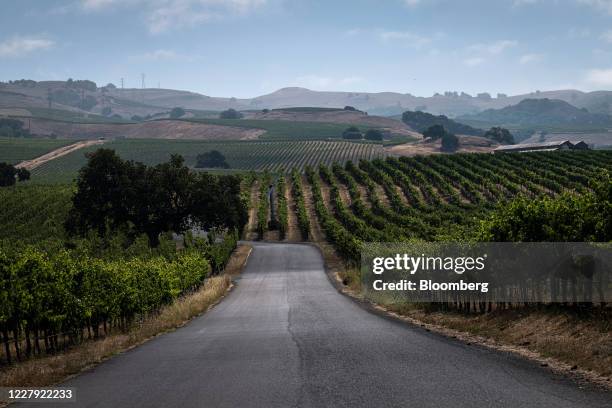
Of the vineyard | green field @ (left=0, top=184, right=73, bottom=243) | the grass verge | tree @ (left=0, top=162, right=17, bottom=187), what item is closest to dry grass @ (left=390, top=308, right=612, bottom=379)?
the grass verge

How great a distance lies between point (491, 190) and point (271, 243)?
115 feet

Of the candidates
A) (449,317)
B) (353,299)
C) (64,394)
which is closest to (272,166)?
(353,299)

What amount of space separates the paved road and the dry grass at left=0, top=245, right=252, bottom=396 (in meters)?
0.74

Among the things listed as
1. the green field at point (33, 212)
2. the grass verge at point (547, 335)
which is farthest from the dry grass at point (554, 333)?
the green field at point (33, 212)

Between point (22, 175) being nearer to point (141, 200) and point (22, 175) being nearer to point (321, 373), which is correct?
point (141, 200)

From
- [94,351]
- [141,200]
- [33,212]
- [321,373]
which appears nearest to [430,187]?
[141,200]

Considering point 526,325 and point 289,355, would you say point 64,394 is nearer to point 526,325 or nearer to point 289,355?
point 289,355

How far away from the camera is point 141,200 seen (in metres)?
77.1

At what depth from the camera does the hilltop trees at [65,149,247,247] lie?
77125 mm

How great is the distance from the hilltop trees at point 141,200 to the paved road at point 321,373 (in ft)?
167

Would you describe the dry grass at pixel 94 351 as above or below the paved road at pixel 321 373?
below

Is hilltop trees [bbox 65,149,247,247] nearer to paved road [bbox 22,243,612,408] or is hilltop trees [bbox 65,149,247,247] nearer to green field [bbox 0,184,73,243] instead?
green field [bbox 0,184,73,243]

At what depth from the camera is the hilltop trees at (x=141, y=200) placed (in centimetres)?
7712

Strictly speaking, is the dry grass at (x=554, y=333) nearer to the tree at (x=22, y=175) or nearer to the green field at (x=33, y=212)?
the green field at (x=33, y=212)
